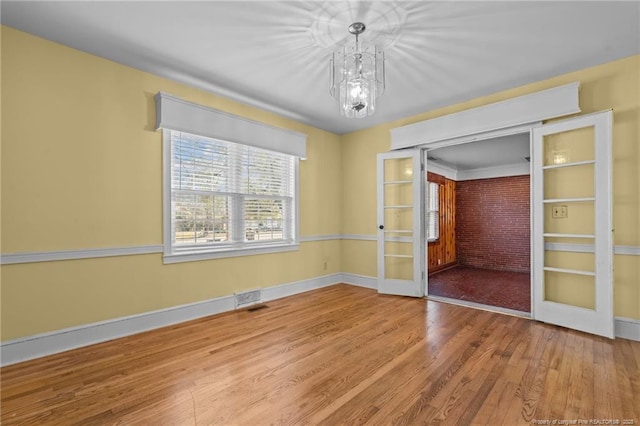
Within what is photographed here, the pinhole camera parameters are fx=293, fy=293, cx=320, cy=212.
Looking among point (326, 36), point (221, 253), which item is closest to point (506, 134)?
point (326, 36)

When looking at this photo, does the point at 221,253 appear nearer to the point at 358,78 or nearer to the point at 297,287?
the point at 297,287

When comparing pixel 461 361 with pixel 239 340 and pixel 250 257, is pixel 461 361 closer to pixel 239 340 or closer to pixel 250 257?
pixel 239 340

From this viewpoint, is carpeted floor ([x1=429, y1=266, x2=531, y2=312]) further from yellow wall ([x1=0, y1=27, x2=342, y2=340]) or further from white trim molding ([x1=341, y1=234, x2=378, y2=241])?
yellow wall ([x1=0, y1=27, x2=342, y2=340])

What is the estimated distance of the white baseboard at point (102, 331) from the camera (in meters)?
2.32

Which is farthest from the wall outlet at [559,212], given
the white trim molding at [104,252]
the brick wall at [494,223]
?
the brick wall at [494,223]

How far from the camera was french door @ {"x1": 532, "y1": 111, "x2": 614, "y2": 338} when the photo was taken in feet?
8.95

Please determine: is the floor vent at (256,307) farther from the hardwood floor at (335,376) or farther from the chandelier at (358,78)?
the chandelier at (358,78)

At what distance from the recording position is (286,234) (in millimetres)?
4430

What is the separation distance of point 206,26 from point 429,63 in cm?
204

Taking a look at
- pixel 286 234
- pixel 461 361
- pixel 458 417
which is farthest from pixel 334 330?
pixel 286 234

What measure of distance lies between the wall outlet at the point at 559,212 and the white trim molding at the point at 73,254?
13.7 feet

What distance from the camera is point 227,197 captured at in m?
3.67

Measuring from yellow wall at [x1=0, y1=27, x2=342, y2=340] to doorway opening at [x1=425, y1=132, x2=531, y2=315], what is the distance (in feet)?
14.5

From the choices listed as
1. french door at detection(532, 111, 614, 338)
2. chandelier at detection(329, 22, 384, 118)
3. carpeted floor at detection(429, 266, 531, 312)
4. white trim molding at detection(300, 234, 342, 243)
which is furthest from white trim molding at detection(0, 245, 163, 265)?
french door at detection(532, 111, 614, 338)
